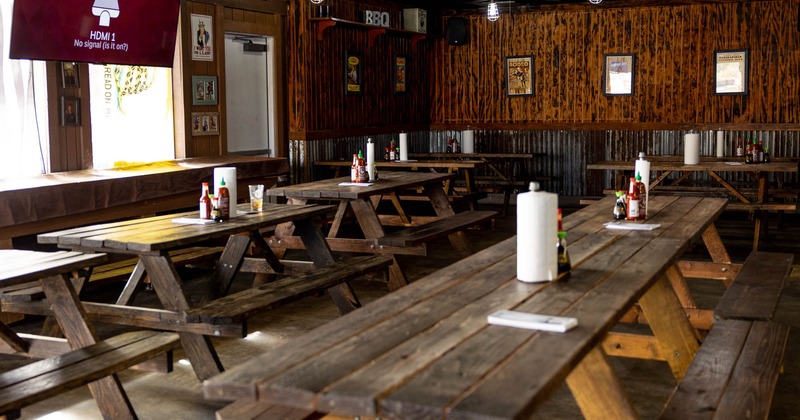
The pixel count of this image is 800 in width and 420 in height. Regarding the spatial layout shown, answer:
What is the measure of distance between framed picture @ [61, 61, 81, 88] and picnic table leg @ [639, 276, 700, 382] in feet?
17.1

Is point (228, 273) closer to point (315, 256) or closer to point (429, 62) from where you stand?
point (315, 256)

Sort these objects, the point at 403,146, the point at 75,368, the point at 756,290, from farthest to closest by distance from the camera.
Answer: the point at 403,146 < the point at 756,290 < the point at 75,368

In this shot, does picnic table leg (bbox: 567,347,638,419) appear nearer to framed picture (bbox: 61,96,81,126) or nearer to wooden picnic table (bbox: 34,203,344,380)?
wooden picnic table (bbox: 34,203,344,380)

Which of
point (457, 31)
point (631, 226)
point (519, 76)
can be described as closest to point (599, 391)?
point (631, 226)

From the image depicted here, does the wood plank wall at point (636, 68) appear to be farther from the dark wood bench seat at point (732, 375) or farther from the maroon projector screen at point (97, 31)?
the dark wood bench seat at point (732, 375)

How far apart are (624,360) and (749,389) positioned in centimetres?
180

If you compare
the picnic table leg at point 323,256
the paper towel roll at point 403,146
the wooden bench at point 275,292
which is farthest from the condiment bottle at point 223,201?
the paper towel roll at point 403,146

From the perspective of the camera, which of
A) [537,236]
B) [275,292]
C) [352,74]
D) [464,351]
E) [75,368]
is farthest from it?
[352,74]

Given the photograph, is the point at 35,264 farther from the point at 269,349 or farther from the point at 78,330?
the point at 269,349

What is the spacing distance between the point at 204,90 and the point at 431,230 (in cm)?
325

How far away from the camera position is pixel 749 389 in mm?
3127

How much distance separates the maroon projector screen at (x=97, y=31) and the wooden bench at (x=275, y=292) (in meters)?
2.94

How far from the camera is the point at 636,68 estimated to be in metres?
12.0

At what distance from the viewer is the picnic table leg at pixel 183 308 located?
4.38 m
